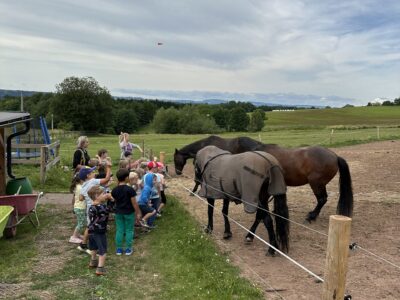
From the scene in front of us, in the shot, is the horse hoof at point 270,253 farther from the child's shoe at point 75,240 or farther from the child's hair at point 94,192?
the child's shoe at point 75,240

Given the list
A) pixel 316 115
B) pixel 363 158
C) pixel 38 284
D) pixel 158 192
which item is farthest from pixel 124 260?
pixel 316 115

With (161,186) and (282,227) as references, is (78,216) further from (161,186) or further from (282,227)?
(282,227)

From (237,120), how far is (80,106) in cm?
3275

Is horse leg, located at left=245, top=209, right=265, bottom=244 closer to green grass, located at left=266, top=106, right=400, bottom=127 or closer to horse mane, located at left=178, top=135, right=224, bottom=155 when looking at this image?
horse mane, located at left=178, top=135, right=224, bottom=155

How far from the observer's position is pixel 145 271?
18.1 ft

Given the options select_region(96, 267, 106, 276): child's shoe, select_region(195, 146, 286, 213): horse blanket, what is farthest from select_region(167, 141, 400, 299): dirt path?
select_region(96, 267, 106, 276): child's shoe

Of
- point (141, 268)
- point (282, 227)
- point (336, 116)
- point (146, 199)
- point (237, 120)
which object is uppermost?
point (336, 116)

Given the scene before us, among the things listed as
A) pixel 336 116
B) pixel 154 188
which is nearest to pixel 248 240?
pixel 154 188

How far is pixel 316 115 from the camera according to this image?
8331 centimetres

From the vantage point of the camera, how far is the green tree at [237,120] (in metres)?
82.9

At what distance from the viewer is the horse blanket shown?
241 inches

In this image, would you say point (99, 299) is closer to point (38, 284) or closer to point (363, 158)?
point (38, 284)

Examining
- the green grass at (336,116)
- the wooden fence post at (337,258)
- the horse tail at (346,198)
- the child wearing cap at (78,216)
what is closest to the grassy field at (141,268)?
the child wearing cap at (78,216)

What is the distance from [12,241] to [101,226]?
2249mm
